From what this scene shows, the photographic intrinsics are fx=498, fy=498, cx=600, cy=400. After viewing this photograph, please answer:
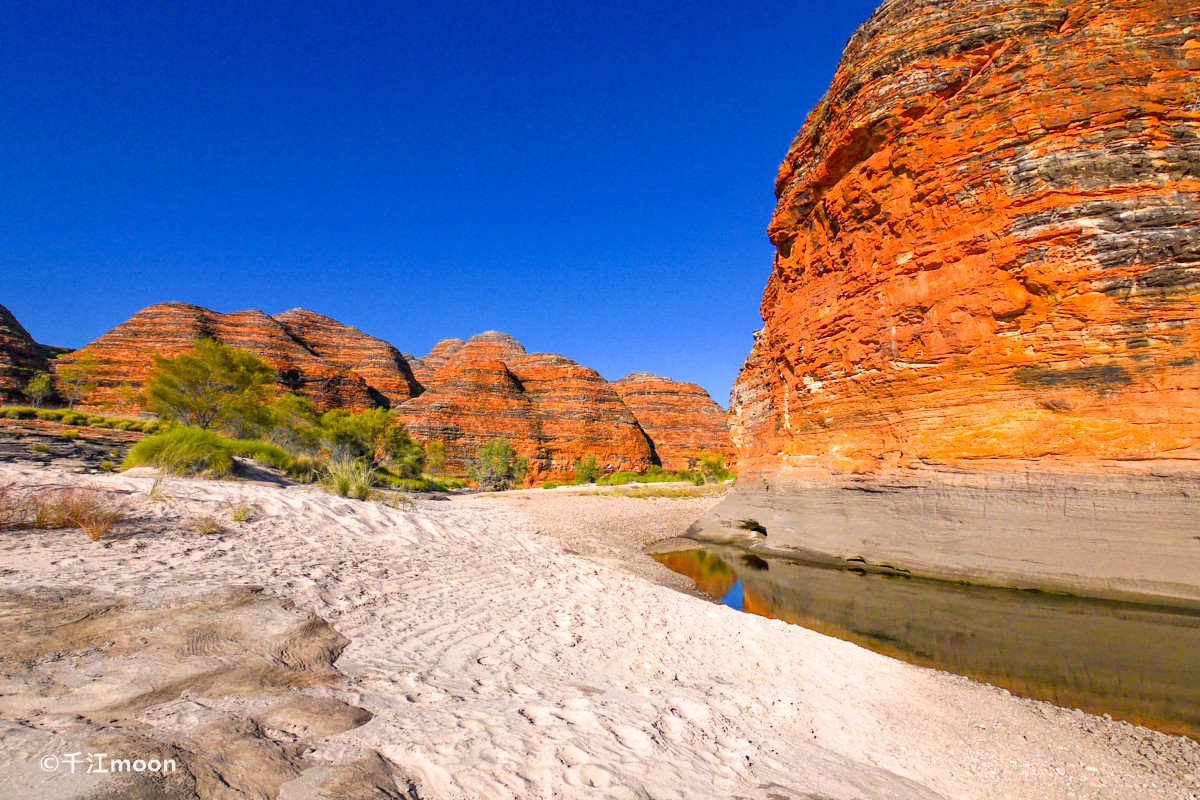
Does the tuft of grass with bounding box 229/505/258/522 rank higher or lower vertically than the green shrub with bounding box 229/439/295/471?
lower

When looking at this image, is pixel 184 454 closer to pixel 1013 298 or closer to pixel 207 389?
pixel 1013 298

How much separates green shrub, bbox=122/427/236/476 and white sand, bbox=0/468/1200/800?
290 centimetres

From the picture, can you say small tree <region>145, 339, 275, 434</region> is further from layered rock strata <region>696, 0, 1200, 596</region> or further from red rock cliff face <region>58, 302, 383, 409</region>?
red rock cliff face <region>58, 302, 383, 409</region>

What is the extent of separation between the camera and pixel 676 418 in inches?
3017

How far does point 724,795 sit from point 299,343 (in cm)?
7978

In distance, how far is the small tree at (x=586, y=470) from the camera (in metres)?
55.7

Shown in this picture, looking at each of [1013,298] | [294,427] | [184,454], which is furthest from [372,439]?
[1013,298]

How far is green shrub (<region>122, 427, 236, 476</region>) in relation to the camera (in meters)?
9.41

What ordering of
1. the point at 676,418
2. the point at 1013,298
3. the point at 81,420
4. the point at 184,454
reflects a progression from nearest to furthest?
1. the point at 1013,298
2. the point at 184,454
3. the point at 81,420
4. the point at 676,418

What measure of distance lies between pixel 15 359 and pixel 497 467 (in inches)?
1432

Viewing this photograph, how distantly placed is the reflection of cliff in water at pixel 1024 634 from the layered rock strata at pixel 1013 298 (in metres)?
0.94

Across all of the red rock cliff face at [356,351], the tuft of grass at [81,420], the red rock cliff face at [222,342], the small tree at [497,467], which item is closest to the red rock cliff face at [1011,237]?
the tuft of grass at [81,420]

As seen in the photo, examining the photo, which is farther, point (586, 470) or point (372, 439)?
point (586, 470)

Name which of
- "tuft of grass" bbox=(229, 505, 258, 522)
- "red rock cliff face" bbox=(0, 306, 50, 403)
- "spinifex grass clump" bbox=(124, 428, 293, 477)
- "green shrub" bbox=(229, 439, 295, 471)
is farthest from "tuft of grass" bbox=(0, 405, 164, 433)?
"red rock cliff face" bbox=(0, 306, 50, 403)
